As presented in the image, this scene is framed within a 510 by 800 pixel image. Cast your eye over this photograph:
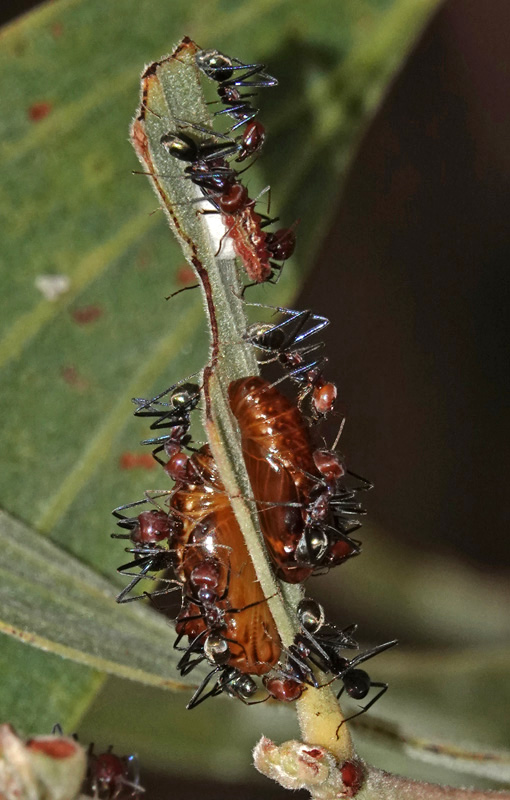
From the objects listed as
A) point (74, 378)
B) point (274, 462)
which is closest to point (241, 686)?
point (274, 462)

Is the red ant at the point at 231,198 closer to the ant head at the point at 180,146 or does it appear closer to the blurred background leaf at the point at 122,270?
the ant head at the point at 180,146

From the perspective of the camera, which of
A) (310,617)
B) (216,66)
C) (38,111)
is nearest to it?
(310,617)

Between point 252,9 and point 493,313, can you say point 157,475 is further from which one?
point 493,313

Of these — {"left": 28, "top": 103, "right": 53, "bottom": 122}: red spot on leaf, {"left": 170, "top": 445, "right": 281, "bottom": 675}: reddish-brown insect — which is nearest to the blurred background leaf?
{"left": 28, "top": 103, "right": 53, "bottom": 122}: red spot on leaf

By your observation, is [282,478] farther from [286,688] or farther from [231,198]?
[231,198]

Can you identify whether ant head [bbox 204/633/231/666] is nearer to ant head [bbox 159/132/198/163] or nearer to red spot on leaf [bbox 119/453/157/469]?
ant head [bbox 159/132/198/163]

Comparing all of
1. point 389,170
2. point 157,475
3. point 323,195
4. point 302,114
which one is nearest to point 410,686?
point 157,475

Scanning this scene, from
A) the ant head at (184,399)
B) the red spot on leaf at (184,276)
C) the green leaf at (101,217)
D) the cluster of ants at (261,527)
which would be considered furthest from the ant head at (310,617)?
the red spot on leaf at (184,276)
